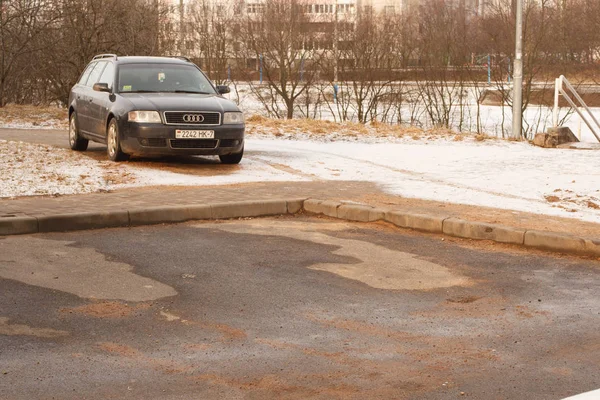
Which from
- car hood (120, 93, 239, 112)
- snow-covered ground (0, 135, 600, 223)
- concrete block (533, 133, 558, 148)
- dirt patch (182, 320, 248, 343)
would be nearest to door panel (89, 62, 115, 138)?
car hood (120, 93, 239, 112)

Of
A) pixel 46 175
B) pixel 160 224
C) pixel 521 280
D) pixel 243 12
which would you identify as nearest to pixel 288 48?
pixel 243 12

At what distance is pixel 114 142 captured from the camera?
578 inches

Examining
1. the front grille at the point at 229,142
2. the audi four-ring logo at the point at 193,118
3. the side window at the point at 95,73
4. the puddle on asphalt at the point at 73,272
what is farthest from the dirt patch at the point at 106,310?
the side window at the point at 95,73

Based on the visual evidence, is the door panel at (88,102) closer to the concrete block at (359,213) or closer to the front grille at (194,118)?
the front grille at (194,118)

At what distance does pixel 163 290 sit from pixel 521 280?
262cm

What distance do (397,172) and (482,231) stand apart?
520cm

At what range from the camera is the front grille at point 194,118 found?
1405 cm

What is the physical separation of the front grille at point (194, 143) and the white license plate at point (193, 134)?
7 centimetres

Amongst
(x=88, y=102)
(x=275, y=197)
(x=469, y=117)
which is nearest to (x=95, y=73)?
(x=88, y=102)

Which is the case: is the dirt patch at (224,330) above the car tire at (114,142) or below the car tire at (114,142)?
below

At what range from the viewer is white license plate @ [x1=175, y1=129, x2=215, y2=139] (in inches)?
553

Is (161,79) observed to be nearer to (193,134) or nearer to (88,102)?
(88,102)

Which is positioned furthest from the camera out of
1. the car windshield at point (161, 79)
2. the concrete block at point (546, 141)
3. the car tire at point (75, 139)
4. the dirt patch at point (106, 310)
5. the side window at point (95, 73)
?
the concrete block at point (546, 141)

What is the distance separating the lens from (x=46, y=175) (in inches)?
507
